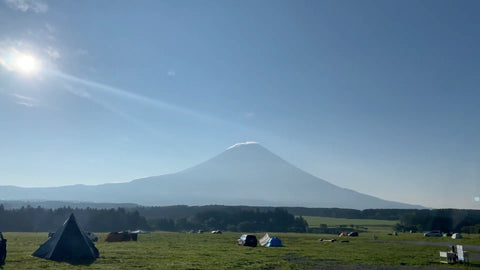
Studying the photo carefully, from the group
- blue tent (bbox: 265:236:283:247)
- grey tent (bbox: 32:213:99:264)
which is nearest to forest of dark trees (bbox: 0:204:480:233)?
blue tent (bbox: 265:236:283:247)

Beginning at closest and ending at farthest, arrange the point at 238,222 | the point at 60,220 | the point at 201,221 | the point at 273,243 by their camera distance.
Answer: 1. the point at 273,243
2. the point at 60,220
3. the point at 238,222
4. the point at 201,221

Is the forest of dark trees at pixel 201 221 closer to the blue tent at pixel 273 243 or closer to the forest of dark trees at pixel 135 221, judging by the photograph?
the forest of dark trees at pixel 135 221

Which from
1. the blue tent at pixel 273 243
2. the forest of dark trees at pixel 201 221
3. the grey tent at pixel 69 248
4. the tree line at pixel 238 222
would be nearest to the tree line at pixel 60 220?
the forest of dark trees at pixel 201 221

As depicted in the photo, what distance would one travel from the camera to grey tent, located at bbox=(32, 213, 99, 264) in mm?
21969

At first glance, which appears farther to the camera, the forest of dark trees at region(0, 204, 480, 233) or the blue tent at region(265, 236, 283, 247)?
the forest of dark trees at region(0, 204, 480, 233)

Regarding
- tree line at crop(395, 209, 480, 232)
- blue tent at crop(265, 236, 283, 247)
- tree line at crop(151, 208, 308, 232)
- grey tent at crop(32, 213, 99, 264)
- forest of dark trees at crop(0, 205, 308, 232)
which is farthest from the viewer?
tree line at crop(151, 208, 308, 232)

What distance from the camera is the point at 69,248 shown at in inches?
883

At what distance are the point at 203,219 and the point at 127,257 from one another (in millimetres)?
85453

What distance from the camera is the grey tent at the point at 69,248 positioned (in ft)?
72.1

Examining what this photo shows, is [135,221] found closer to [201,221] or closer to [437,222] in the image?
[201,221]


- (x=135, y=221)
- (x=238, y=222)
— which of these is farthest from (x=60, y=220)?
(x=238, y=222)

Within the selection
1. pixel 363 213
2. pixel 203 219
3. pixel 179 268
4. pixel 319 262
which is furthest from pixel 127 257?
pixel 363 213

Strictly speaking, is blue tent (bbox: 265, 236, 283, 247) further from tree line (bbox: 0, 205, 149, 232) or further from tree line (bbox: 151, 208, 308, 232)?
tree line (bbox: 0, 205, 149, 232)

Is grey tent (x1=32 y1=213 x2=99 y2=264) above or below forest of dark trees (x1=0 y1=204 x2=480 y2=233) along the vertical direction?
above
